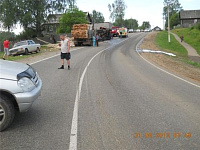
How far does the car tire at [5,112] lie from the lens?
434 cm

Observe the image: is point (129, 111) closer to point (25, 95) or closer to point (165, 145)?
point (165, 145)

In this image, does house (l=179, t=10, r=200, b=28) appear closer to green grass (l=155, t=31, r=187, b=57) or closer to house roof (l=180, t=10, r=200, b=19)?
house roof (l=180, t=10, r=200, b=19)

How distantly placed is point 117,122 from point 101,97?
206 cm

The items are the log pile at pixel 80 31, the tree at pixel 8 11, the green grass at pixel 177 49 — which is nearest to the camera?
the green grass at pixel 177 49

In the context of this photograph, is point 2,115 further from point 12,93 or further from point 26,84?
point 26,84

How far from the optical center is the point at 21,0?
141ft

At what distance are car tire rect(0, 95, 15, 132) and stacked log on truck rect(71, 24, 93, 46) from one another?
2860 cm

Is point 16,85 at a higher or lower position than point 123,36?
lower

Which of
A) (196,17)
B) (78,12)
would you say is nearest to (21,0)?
(78,12)

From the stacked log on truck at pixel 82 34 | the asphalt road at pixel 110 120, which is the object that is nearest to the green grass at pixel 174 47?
the stacked log on truck at pixel 82 34

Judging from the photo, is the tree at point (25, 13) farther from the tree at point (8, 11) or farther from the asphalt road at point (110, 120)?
the asphalt road at point (110, 120)

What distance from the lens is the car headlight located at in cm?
448

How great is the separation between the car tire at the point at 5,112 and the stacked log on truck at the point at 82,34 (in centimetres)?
2860

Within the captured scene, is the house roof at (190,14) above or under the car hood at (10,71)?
above
